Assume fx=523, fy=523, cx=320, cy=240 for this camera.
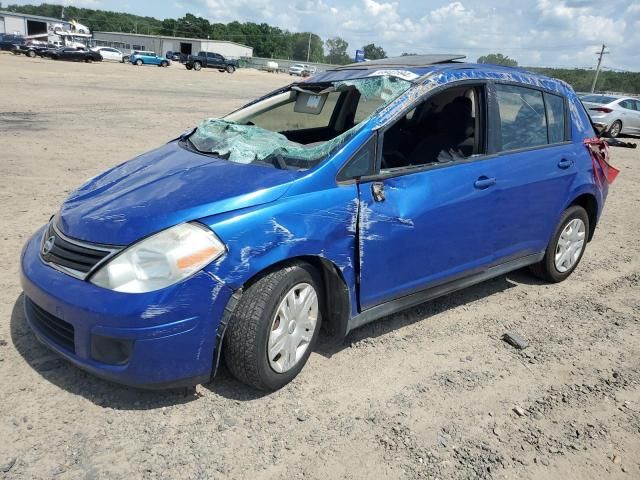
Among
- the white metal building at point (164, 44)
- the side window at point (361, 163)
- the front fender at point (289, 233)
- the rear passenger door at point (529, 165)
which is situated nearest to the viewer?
the front fender at point (289, 233)

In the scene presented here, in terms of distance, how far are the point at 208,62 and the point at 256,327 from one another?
5448cm

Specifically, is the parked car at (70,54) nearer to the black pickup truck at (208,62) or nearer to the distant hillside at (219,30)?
the black pickup truck at (208,62)

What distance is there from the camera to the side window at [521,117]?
3.93 metres

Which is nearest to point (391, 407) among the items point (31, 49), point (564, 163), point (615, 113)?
point (564, 163)

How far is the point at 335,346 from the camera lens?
11.3 ft

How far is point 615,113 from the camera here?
1744 centimetres

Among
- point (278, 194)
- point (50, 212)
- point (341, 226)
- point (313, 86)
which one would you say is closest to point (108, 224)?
point (278, 194)

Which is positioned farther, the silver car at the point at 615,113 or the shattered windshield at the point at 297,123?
the silver car at the point at 615,113

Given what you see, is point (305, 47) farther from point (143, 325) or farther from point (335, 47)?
point (143, 325)

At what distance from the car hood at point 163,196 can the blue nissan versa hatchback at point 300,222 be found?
0.04 ft

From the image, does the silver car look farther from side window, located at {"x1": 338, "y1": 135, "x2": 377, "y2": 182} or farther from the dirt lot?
side window, located at {"x1": 338, "y1": 135, "x2": 377, "y2": 182}

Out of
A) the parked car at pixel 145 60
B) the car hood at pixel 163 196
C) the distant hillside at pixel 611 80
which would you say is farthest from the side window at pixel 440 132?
the distant hillside at pixel 611 80

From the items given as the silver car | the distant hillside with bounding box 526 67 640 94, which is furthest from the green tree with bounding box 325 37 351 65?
the silver car

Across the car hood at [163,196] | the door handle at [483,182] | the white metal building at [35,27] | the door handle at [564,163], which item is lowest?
the white metal building at [35,27]
